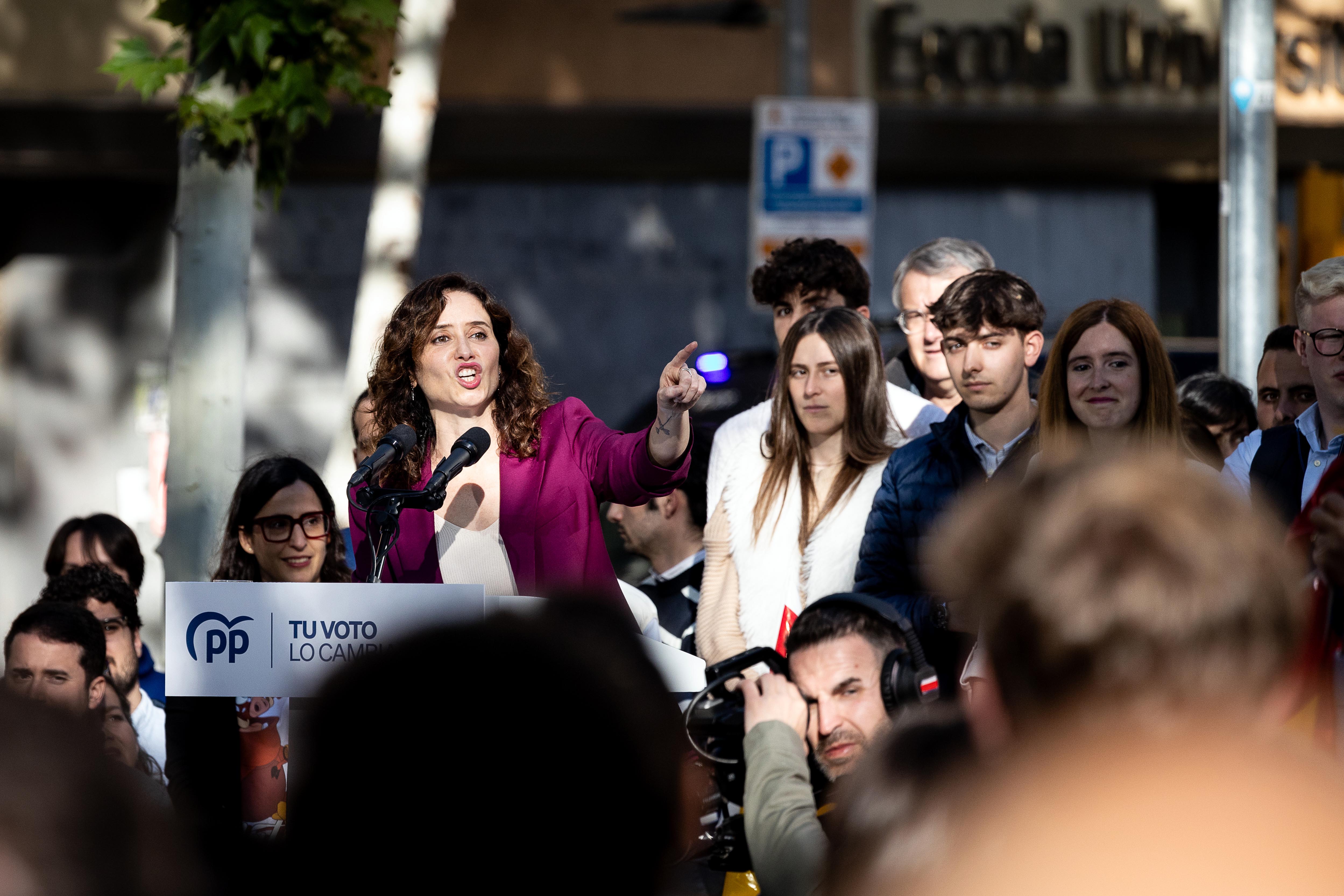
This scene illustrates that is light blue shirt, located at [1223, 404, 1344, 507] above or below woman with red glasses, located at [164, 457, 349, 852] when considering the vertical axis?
above

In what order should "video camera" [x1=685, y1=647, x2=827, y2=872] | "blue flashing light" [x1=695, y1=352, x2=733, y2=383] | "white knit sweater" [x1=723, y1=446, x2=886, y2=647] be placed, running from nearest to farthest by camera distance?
1. "video camera" [x1=685, y1=647, x2=827, y2=872]
2. "white knit sweater" [x1=723, y1=446, x2=886, y2=647]
3. "blue flashing light" [x1=695, y1=352, x2=733, y2=383]

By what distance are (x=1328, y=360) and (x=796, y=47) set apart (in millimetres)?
5576

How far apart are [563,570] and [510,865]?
2373mm

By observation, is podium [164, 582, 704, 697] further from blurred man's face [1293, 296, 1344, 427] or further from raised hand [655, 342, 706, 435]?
blurred man's face [1293, 296, 1344, 427]

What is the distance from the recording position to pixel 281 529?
4.07m

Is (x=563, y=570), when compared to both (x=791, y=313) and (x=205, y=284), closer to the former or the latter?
(x=791, y=313)

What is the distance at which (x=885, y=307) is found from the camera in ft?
35.7

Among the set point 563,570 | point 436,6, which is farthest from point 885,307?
point 563,570

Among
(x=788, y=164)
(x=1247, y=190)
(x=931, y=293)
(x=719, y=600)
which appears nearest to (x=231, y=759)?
(x=719, y=600)

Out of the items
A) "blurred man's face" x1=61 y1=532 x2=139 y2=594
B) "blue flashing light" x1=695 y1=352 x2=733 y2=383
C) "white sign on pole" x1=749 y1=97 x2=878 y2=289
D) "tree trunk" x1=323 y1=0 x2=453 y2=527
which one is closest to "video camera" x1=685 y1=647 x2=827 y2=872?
"blue flashing light" x1=695 y1=352 x2=733 y2=383

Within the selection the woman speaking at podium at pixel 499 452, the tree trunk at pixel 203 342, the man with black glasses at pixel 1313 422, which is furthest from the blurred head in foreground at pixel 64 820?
the tree trunk at pixel 203 342

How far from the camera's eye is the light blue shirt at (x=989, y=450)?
158 inches

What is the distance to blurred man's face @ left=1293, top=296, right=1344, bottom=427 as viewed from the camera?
348 centimetres

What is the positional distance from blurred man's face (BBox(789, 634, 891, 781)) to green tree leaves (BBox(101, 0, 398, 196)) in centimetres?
322
